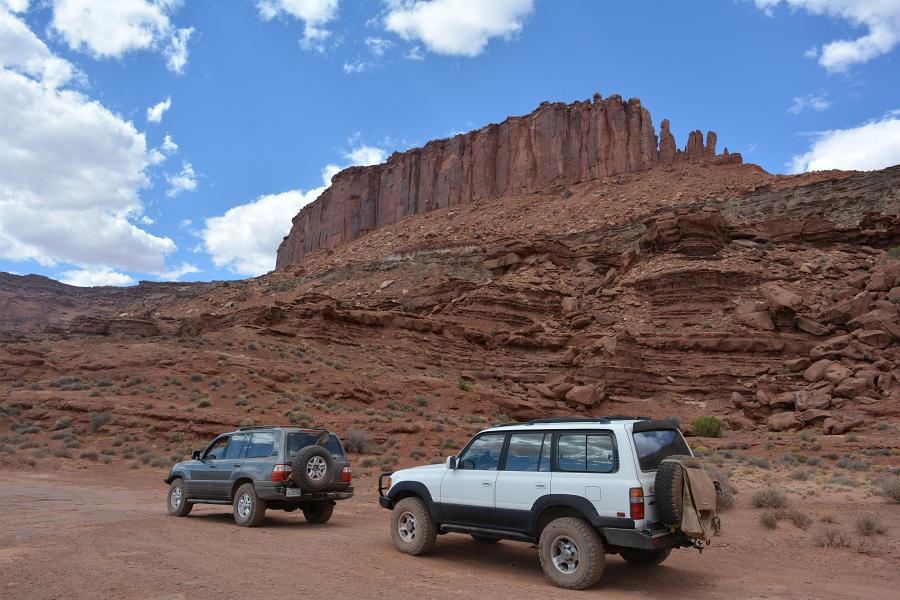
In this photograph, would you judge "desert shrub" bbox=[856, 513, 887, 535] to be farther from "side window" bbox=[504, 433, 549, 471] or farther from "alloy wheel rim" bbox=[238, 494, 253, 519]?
"alloy wheel rim" bbox=[238, 494, 253, 519]

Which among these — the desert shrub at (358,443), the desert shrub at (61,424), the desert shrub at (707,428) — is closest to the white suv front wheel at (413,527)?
the desert shrub at (358,443)

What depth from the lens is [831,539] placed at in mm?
9352

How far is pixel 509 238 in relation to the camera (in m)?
Result: 57.5

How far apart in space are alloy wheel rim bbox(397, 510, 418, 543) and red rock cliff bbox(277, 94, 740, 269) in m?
92.0

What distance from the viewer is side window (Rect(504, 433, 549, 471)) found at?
24.1ft

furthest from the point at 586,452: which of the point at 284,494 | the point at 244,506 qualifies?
the point at 244,506

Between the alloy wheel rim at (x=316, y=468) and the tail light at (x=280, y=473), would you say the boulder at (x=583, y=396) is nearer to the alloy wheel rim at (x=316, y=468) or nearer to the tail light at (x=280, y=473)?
the alloy wheel rim at (x=316, y=468)

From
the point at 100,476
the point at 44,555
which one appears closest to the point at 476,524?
the point at 44,555

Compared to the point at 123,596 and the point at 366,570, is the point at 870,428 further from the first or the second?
the point at 123,596

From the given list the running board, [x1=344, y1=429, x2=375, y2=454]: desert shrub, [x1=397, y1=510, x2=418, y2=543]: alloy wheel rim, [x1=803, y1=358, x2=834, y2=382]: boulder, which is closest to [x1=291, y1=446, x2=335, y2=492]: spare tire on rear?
[x1=397, y1=510, x2=418, y2=543]: alloy wheel rim

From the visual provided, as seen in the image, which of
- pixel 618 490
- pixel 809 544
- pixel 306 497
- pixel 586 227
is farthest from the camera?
pixel 586 227

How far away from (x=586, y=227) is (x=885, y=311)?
44.5 m

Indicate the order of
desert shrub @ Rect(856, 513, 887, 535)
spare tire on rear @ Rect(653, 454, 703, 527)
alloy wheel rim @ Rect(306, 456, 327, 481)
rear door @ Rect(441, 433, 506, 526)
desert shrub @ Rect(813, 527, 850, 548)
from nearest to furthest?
spare tire on rear @ Rect(653, 454, 703, 527) < rear door @ Rect(441, 433, 506, 526) < desert shrub @ Rect(813, 527, 850, 548) < desert shrub @ Rect(856, 513, 887, 535) < alloy wheel rim @ Rect(306, 456, 327, 481)

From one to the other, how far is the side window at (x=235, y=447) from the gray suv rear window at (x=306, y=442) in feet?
3.51
